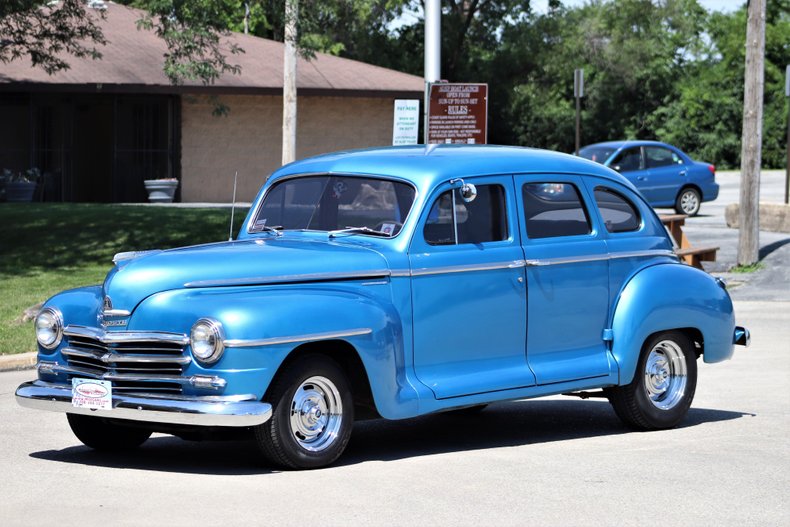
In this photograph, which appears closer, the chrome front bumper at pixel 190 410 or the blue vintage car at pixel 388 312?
the chrome front bumper at pixel 190 410

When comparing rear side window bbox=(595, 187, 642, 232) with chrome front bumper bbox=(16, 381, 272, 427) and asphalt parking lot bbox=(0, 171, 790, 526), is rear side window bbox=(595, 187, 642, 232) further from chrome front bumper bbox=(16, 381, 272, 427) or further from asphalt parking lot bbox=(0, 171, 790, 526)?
chrome front bumper bbox=(16, 381, 272, 427)

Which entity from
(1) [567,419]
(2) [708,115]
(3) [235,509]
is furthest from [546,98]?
(3) [235,509]

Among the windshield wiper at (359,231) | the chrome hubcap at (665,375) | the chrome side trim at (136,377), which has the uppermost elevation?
the windshield wiper at (359,231)

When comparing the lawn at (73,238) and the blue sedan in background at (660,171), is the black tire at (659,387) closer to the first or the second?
the lawn at (73,238)

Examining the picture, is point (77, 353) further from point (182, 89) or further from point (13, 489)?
point (182, 89)

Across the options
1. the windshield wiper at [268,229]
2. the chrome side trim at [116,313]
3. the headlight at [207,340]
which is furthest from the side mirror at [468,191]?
the chrome side trim at [116,313]

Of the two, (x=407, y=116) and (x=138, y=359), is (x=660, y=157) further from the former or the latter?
(x=138, y=359)

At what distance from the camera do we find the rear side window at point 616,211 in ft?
32.7

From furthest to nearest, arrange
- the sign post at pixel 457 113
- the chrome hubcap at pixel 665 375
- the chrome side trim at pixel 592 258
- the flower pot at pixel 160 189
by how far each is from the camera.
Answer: the flower pot at pixel 160 189
the sign post at pixel 457 113
the chrome hubcap at pixel 665 375
the chrome side trim at pixel 592 258

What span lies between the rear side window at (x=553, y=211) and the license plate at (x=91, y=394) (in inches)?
117

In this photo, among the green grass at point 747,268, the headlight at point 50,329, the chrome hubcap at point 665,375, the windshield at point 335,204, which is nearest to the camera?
the headlight at point 50,329

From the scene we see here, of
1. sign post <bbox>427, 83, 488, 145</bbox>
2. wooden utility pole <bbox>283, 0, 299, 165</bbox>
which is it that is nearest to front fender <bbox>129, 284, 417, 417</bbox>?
sign post <bbox>427, 83, 488, 145</bbox>

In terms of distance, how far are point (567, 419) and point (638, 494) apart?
291 centimetres

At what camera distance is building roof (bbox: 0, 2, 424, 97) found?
32719 mm
